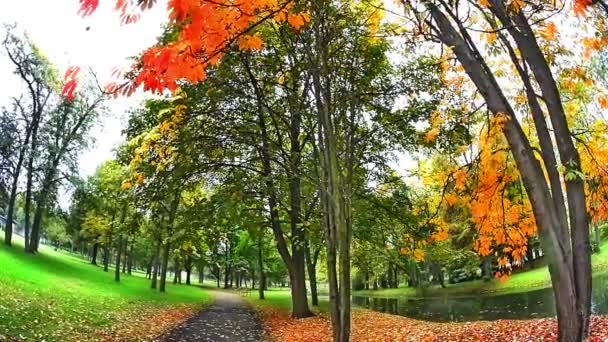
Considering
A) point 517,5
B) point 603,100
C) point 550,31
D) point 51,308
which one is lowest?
point 51,308

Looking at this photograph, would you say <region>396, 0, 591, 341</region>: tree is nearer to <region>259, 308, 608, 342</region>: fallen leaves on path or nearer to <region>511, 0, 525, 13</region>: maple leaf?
<region>511, 0, 525, 13</region>: maple leaf

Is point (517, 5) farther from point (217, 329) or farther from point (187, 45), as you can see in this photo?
point (217, 329)

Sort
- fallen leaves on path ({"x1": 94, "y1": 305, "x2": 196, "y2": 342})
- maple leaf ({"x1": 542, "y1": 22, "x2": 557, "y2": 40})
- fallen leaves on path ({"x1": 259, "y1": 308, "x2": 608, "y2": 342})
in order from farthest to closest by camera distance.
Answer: fallen leaves on path ({"x1": 94, "y1": 305, "x2": 196, "y2": 342}), fallen leaves on path ({"x1": 259, "y1": 308, "x2": 608, "y2": 342}), maple leaf ({"x1": 542, "y1": 22, "x2": 557, "y2": 40})

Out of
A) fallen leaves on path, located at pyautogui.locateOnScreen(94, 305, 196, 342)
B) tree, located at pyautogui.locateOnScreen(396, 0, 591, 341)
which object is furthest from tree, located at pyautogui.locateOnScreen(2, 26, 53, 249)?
tree, located at pyautogui.locateOnScreen(396, 0, 591, 341)

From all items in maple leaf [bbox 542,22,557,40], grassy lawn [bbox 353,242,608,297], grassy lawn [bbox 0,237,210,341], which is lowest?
grassy lawn [bbox 0,237,210,341]

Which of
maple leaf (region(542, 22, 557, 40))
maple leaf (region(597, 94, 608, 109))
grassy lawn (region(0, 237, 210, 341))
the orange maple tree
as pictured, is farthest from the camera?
grassy lawn (region(0, 237, 210, 341))

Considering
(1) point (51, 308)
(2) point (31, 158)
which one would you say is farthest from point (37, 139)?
(1) point (51, 308)

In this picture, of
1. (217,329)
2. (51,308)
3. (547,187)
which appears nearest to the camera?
(547,187)

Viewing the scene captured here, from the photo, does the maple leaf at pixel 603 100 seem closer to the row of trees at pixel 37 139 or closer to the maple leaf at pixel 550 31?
the maple leaf at pixel 550 31

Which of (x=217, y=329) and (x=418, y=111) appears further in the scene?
(x=217, y=329)

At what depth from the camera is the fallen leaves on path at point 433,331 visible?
34.5ft

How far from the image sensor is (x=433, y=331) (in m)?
12.9

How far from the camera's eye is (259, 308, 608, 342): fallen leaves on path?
10.5 meters

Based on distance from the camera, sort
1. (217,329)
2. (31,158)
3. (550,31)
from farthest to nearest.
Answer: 1. (31,158)
2. (217,329)
3. (550,31)
